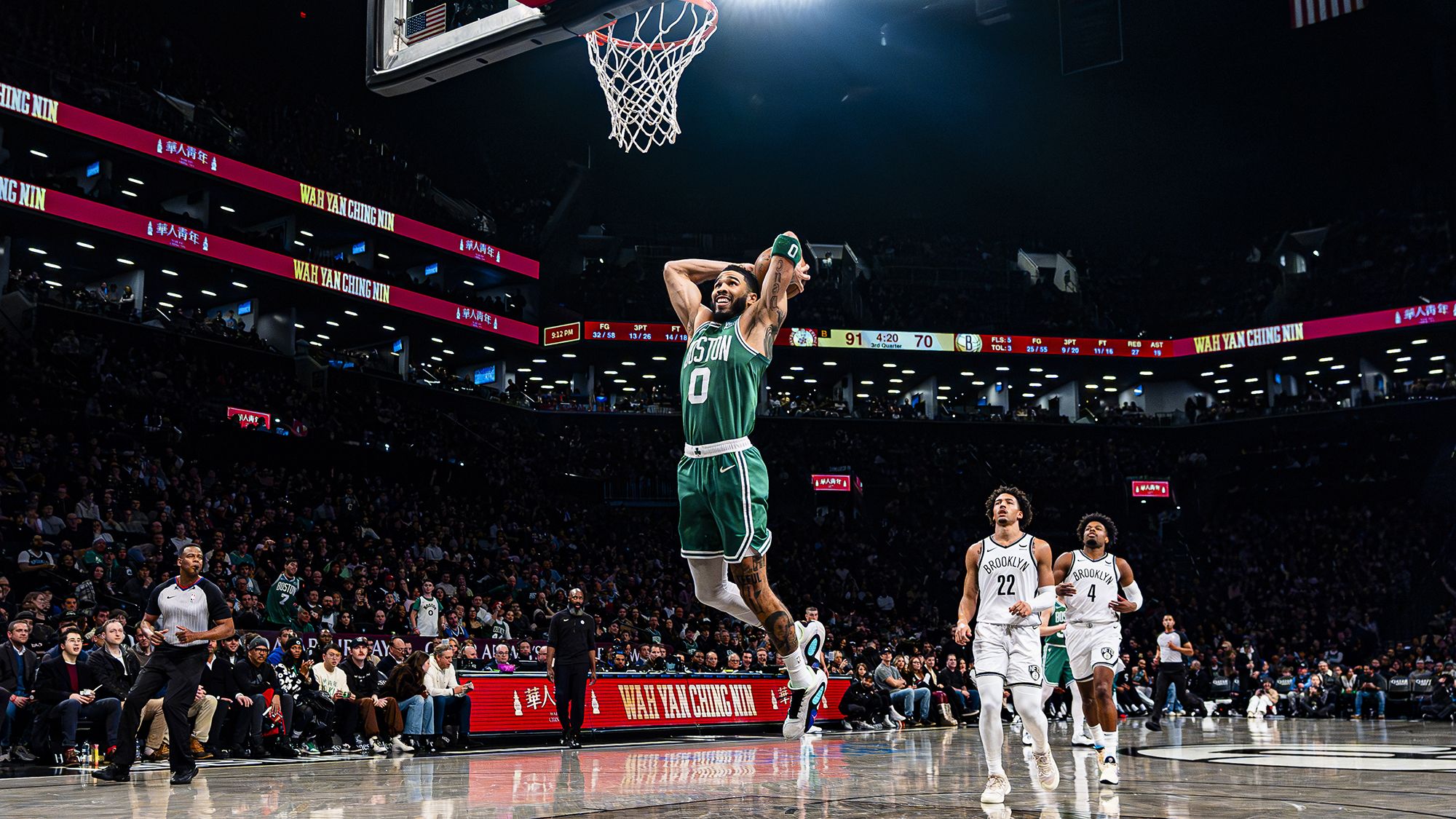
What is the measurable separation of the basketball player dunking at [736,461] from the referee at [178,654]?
490 cm

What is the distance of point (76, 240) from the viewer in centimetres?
3123

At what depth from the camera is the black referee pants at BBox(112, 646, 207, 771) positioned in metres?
9.42

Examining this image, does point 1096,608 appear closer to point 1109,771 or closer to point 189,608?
point 1109,771

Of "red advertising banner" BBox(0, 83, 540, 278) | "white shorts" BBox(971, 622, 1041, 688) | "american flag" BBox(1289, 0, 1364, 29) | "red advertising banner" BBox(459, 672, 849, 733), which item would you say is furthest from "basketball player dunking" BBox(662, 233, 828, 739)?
"red advertising banner" BBox(0, 83, 540, 278)

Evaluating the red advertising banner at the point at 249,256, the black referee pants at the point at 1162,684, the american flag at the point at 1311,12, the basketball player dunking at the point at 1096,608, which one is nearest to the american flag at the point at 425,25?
the basketball player dunking at the point at 1096,608

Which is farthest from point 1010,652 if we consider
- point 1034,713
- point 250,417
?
point 250,417

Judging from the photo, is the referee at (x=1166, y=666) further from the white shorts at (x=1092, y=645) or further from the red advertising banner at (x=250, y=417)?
the red advertising banner at (x=250, y=417)

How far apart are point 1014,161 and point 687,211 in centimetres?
1310

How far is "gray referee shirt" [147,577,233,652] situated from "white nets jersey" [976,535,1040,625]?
6006 millimetres

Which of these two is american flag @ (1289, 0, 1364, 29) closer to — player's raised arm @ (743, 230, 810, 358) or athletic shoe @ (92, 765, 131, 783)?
player's raised arm @ (743, 230, 810, 358)

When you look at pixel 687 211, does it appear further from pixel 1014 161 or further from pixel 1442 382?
pixel 1442 382

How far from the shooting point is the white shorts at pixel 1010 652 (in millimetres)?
7883

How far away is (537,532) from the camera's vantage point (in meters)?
31.4

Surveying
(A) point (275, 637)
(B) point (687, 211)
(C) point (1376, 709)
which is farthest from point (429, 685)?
(B) point (687, 211)
